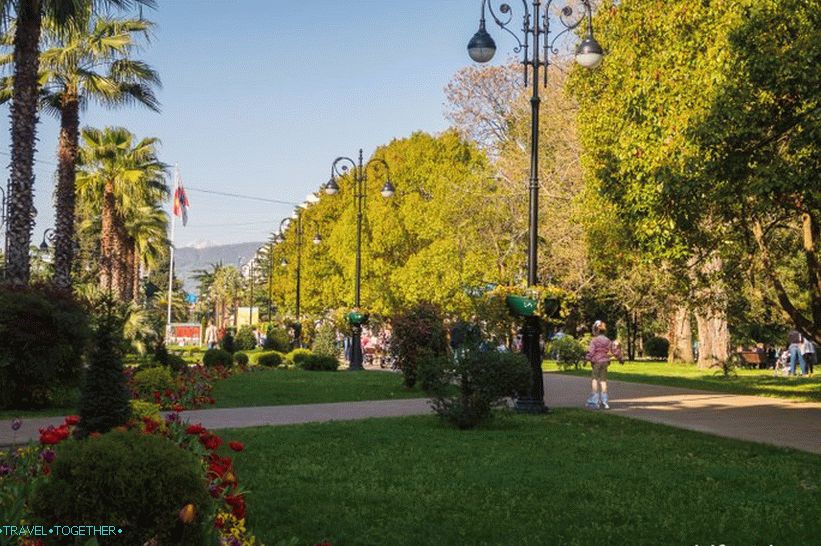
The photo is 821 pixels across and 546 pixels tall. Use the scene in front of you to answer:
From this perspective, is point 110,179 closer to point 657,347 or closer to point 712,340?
point 712,340

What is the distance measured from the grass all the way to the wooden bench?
30.7 meters

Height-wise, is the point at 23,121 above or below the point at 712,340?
above

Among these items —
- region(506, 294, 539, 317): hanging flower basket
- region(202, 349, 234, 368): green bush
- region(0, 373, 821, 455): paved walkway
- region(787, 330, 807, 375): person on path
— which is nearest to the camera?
region(0, 373, 821, 455): paved walkway

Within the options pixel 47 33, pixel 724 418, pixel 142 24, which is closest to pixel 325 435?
pixel 724 418

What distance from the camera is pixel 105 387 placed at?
270 inches

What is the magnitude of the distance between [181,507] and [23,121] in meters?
16.3

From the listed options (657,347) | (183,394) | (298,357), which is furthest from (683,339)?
(183,394)

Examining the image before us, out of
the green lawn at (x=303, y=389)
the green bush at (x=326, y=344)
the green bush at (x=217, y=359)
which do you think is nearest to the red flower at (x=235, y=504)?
the green lawn at (x=303, y=389)

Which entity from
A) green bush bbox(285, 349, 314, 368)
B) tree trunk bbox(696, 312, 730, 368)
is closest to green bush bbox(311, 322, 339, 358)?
green bush bbox(285, 349, 314, 368)

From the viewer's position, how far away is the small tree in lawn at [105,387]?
6801 millimetres

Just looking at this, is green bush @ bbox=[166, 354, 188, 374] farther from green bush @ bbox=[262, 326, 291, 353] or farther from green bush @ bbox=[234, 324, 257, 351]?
green bush @ bbox=[234, 324, 257, 351]

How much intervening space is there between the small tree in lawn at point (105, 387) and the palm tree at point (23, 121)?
12756 millimetres

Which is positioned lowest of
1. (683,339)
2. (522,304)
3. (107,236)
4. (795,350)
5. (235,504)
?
(235,504)

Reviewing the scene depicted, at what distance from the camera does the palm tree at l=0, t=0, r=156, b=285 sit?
61.7 feet
